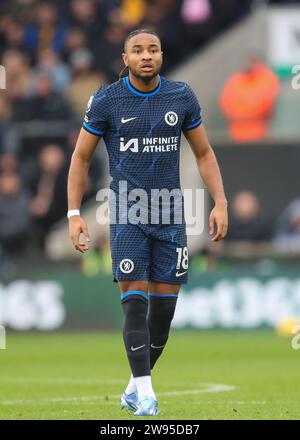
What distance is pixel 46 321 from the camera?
18.7 meters

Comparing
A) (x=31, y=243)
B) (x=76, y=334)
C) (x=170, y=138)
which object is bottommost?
(x=76, y=334)

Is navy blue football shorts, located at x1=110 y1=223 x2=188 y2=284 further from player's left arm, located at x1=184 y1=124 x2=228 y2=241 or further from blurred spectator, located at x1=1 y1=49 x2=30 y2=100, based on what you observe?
blurred spectator, located at x1=1 y1=49 x2=30 y2=100

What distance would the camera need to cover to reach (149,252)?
29.0ft

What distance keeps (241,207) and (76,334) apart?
3.10 m

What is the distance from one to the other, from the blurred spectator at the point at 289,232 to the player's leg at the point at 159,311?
394 inches

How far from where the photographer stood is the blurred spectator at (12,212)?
1930 cm

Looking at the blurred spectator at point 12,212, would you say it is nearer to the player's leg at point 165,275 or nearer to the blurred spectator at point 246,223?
the blurred spectator at point 246,223

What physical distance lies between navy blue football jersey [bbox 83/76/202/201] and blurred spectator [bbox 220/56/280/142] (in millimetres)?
10695

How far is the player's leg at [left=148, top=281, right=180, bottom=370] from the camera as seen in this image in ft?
29.5

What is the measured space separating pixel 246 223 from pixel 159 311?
34.2 feet

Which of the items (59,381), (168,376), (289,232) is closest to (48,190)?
(289,232)

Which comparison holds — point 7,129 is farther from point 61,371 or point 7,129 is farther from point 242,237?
point 61,371

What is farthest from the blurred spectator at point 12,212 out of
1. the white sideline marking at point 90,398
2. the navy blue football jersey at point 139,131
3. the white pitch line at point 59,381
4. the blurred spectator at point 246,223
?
the navy blue football jersey at point 139,131
